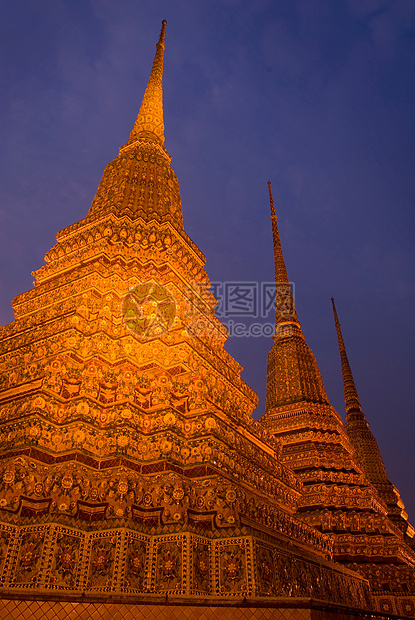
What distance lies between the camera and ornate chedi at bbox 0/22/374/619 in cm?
524

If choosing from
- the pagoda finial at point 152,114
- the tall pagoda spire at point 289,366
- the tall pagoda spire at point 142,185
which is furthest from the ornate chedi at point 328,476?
the pagoda finial at point 152,114

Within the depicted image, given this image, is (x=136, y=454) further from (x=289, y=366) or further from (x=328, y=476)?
(x=289, y=366)

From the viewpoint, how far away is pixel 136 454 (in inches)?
264

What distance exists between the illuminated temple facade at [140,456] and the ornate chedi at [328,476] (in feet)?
1.26

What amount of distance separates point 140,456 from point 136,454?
81mm

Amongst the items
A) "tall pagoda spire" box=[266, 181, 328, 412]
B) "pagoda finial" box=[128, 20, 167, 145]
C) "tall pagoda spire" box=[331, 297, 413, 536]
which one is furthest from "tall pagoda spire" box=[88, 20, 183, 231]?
"tall pagoda spire" box=[331, 297, 413, 536]

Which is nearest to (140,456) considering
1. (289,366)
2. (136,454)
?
(136,454)

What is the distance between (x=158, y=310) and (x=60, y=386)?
8.77ft

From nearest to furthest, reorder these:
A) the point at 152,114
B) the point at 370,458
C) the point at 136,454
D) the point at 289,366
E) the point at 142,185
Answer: the point at 136,454
the point at 142,185
the point at 152,114
the point at 289,366
the point at 370,458

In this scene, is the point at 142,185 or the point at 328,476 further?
the point at 328,476

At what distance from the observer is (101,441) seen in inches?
263

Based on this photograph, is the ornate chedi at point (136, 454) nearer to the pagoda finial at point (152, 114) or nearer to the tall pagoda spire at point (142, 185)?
the tall pagoda spire at point (142, 185)

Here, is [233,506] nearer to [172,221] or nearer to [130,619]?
[130,619]

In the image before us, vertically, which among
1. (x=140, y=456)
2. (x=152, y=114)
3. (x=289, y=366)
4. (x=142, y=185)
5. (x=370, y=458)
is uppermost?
(x=152, y=114)
